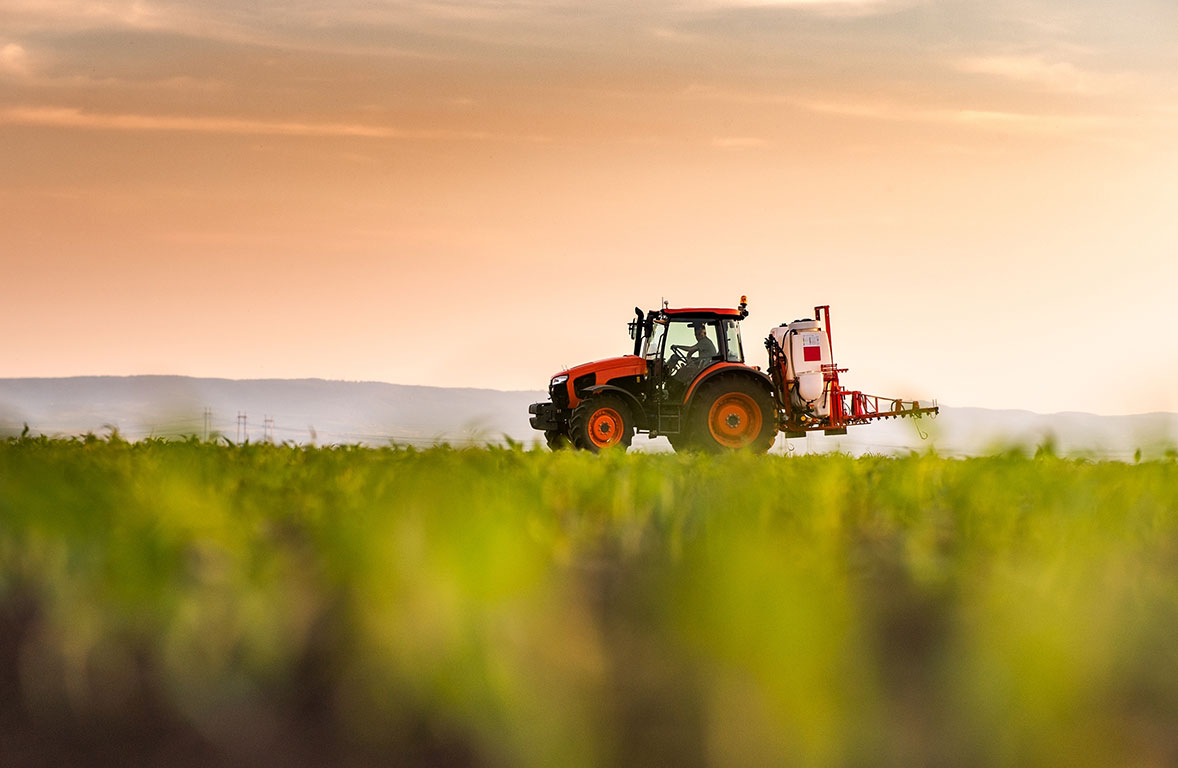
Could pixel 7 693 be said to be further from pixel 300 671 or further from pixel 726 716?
pixel 726 716

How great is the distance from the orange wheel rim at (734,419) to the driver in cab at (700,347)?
23.4 inches

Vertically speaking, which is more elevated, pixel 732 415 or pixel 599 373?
pixel 599 373

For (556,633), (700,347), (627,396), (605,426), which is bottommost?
(556,633)

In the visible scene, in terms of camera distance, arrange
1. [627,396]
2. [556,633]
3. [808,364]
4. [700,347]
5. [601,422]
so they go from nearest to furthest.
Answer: [556,633] < [601,422] < [627,396] < [700,347] < [808,364]

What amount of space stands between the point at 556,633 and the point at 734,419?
487 inches

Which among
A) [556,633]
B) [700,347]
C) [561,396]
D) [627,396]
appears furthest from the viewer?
[561,396]

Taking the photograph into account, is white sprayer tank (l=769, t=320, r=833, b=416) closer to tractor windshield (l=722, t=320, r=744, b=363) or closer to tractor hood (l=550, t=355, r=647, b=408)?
tractor windshield (l=722, t=320, r=744, b=363)

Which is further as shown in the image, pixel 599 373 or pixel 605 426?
pixel 599 373

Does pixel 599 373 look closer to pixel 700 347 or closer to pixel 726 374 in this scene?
pixel 700 347

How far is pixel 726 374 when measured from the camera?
14031mm

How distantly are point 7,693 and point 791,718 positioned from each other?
181 cm

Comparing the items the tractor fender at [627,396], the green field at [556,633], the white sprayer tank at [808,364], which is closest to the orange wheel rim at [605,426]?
the tractor fender at [627,396]

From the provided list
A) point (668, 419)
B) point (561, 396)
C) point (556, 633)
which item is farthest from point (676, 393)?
point (556, 633)

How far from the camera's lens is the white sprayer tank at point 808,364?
50.3ft
